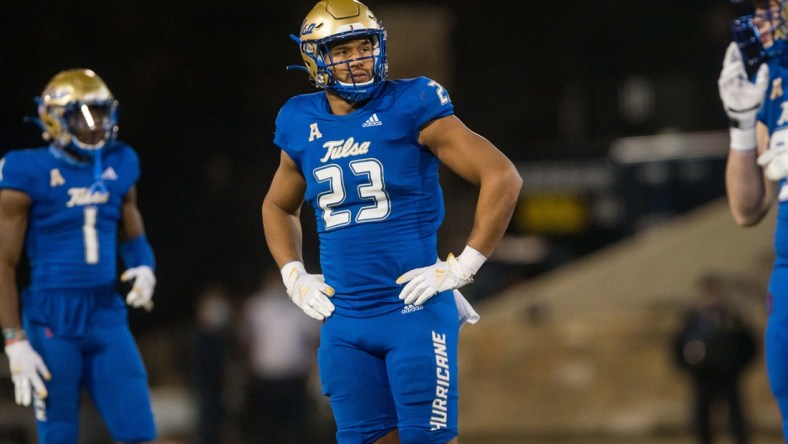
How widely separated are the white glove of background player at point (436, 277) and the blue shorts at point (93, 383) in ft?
5.66

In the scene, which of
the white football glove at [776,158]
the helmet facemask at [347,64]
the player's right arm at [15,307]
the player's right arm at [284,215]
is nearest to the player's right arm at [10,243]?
the player's right arm at [15,307]

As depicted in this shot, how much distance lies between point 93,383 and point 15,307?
47 centimetres

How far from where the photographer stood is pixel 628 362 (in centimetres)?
1060

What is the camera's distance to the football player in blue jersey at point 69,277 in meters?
5.09

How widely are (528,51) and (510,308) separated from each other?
4.88 metres

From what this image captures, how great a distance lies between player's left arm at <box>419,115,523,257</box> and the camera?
13.0 feet

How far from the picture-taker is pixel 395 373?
3934mm

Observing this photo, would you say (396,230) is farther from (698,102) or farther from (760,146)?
(698,102)

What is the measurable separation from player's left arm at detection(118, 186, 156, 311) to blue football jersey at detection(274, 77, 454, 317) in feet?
5.54

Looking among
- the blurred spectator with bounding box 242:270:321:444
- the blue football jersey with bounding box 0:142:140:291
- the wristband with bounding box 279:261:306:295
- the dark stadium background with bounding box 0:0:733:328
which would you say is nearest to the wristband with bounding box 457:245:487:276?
the wristband with bounding box 279:261:306:295

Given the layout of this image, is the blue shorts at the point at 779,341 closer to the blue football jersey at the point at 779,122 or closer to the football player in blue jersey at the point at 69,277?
the blue football jersey at the point at 779,122

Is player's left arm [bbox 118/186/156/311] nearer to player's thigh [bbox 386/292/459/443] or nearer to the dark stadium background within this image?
player's thigh [bbox 386/292/459/443]

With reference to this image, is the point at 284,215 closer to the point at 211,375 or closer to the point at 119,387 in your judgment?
the point at 119,387

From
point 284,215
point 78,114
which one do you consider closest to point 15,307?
point 78,114
